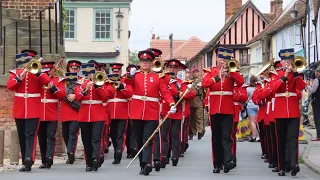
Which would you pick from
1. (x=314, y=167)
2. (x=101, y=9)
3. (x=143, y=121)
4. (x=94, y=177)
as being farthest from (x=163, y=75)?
(x=101, y=9)

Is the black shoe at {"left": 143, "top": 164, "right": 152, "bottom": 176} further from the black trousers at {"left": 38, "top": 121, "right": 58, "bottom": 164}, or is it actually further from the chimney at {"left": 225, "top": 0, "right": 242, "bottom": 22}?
the chimney at {"left": 225, "top": 0, "right": 242, "bottom": 22}

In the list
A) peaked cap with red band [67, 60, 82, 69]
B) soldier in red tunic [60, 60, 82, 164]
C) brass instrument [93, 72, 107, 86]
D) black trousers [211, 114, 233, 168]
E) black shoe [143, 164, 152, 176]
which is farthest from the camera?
soldier in red tunic [60, 60, 82, 164]

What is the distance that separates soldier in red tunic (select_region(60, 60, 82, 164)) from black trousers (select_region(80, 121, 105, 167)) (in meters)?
1.23

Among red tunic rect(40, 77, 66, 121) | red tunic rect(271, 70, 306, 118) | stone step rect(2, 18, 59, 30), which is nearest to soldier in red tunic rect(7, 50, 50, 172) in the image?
red tunic rect(40, 77, 66, 121)

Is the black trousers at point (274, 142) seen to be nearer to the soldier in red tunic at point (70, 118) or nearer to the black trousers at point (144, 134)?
the black trousers at point (144, 134)

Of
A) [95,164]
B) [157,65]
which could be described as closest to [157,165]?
[95,164]

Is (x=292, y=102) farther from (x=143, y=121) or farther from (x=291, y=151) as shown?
(x=143, y=121)

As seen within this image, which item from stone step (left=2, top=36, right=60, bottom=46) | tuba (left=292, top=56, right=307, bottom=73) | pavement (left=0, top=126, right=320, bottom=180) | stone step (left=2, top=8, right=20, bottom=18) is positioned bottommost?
pavement (left=0, top=126, right=320, bottom=180)

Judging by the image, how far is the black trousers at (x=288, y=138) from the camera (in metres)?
14.4

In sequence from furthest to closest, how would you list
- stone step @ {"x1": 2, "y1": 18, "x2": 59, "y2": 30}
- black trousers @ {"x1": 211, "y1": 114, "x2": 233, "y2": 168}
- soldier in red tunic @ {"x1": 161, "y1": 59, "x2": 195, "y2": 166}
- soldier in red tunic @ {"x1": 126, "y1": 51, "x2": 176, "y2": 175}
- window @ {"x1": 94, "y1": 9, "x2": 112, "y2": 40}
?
window @ {"x1": 94, "y1": 9, "x2": 112, "y2": 40}, stone step @ {"x1": 2, "y1": 18, "x2": 59, "y2": 30}, soldier in red tunic @ {"x1": 161, "y1": 59, "x2": 195, "y2": 166}, black trousers @ {"x1": 211, "y1": 114, "x2": 233, "y2": 168}, soldier in red tunic @ {"x1": 126, "y1": 51, "x2": 176, "y2": 175}

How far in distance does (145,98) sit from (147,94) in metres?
0.08

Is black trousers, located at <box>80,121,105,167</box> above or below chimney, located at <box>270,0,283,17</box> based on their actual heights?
below

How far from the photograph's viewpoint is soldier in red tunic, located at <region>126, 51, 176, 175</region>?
581 inches

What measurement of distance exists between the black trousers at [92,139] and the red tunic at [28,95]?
2.91ft
